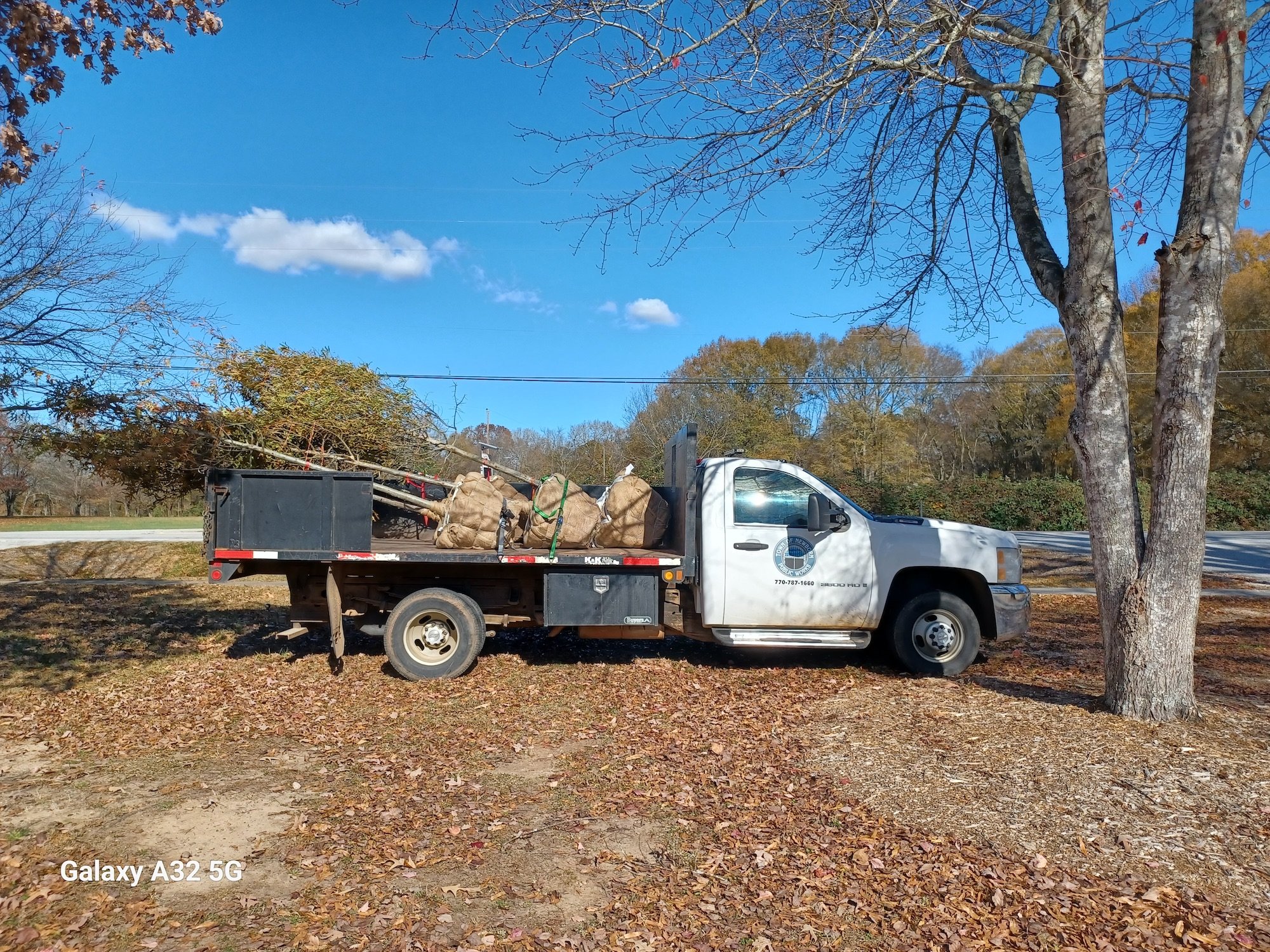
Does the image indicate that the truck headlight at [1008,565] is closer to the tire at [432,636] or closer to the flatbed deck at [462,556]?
the flatbed deck at [462,556]

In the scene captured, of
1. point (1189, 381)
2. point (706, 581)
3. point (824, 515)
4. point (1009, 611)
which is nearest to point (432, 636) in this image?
point (706, 581)

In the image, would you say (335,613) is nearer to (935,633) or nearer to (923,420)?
(935,633)

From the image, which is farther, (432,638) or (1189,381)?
(432,638)

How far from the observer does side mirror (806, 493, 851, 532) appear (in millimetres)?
7504

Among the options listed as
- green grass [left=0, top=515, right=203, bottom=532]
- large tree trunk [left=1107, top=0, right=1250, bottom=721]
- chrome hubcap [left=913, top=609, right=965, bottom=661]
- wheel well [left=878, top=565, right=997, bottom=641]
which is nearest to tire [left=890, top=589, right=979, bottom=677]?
chrome hubcap [left=913, top=609, right=965, bottom=661]

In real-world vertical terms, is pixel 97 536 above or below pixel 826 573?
below

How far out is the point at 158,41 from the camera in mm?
5656

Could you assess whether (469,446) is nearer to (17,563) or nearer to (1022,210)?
(1022,210)

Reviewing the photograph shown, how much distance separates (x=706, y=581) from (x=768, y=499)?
94 cm

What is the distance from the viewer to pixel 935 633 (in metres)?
7.76

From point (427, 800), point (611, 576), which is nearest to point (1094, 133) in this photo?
point (611, 576)

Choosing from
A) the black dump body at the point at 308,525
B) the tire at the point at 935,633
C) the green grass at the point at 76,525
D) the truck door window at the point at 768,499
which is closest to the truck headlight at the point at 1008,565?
the tire at the point at 935,633

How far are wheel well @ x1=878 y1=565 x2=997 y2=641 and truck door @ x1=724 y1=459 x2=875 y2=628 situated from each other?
346 millimetres

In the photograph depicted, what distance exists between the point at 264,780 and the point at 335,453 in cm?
425
